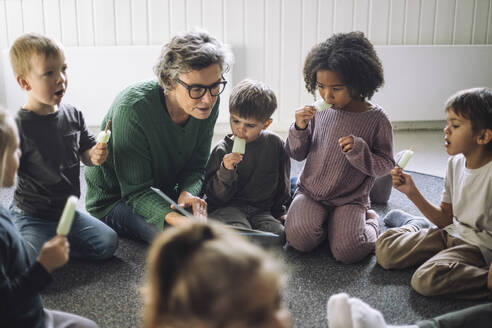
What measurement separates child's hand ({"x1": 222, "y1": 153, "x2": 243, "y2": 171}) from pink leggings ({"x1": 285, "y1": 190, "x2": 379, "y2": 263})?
11.0 inches

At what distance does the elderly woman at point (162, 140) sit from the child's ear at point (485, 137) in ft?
2.65

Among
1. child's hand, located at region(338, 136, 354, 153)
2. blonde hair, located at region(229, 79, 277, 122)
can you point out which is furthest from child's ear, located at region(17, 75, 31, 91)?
child's hand, located at region(338, 136, 354, 153)

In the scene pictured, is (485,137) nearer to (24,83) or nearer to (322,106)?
(322,106)

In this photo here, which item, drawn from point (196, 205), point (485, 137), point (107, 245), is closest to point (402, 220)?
point (485, 137)

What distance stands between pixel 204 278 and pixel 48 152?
1.11m

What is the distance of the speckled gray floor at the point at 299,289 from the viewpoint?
4.83 ft

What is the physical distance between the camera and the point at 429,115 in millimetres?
3664

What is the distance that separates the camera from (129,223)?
1.92 m

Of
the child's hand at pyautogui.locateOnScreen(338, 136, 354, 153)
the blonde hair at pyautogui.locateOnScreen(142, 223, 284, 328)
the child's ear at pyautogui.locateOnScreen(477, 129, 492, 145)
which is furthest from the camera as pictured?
the child's hand at pyautogui.locateOnScreen(338, 136, 354, 153)

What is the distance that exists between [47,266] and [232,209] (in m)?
0.92

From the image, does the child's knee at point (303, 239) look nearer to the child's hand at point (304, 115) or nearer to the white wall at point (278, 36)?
the child's hand at point (304, 115)

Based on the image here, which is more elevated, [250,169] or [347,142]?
[347,142]

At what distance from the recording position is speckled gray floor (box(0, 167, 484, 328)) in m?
1.47

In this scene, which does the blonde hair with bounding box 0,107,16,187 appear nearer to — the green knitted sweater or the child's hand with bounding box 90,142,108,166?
the child's hand with bounding box 90,142,108,166
